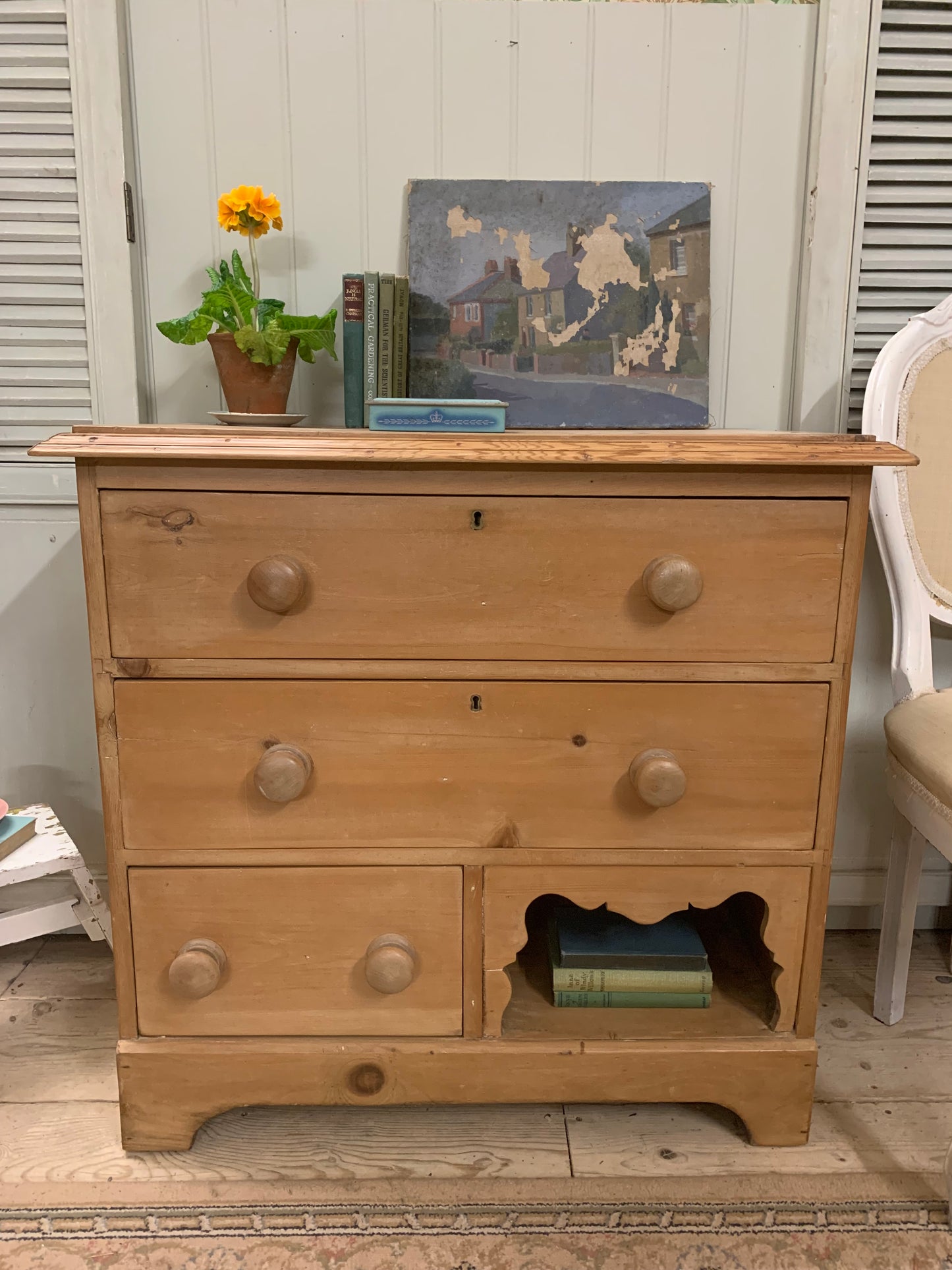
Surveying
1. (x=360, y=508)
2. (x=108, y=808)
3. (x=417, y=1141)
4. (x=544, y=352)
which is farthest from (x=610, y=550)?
(x=417, y=1141)

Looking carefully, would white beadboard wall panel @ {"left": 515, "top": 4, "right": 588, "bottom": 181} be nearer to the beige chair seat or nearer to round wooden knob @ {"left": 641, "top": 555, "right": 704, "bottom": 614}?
round wooden knob @ {"left": 641, "top": 555, "right": 704, "bottom": 614}

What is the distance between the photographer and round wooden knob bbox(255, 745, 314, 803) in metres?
1.04

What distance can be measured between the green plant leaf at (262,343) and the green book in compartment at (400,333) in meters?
0.16

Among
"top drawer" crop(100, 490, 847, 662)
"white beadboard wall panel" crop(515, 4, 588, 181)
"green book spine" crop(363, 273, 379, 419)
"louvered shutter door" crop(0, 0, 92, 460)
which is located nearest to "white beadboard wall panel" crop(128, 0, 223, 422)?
"louvered shutter door" crop(0, 0, 92, 460)

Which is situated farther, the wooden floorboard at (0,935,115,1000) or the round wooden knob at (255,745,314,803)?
the wooden floorboard at (0,935,115,1000)

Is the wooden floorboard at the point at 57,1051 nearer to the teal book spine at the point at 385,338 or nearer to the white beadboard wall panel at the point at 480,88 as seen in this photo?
the teal book spine at the point at 385,338

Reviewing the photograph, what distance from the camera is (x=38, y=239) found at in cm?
141

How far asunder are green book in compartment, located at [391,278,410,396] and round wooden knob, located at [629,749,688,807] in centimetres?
68

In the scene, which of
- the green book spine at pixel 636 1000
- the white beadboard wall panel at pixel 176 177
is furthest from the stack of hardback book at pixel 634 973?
the white beadboard wall panel at pixel 176 177

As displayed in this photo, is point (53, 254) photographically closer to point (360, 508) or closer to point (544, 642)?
point (360, 508)

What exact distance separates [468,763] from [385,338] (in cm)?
66

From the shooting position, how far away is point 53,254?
141 cm

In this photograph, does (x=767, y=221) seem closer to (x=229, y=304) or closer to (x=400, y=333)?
(x=400, y=333)

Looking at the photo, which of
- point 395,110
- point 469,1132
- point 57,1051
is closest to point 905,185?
point 395,110
